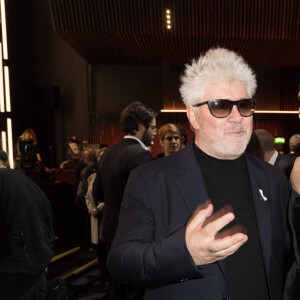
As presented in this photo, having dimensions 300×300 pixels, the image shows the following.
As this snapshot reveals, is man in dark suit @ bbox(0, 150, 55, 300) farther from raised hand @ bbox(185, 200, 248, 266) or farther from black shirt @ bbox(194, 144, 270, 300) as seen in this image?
raised hand @ bbox(185, 200, 248, 266)

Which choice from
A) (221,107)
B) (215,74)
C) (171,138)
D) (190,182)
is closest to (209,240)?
(190,182)

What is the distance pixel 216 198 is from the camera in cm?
132

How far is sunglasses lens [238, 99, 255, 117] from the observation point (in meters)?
1.36

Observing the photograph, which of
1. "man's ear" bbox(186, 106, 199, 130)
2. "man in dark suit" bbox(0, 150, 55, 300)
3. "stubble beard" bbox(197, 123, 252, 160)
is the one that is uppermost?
"man's ear" bbox(186, 106, 199, 130)

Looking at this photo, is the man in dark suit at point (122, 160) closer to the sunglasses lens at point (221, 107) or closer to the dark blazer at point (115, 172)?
the dark blazer at point (115, 172)

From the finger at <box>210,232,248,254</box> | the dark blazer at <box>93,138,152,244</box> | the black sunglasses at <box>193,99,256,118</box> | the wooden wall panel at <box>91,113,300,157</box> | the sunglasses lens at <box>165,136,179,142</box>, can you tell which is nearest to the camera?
the finger at <box>210,232,248,254</box>

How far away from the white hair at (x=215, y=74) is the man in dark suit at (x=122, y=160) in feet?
4.30

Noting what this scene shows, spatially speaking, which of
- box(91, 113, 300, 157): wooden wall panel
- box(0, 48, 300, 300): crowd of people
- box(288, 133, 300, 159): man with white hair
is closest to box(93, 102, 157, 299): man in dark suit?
box(0, 48, 300, 300): crowd of people

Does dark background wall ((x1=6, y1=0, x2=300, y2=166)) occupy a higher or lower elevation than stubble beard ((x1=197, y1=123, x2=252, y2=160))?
higher

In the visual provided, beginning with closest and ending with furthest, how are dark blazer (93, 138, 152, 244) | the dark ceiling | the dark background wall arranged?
1. dark blazer (93, 138, 152, 244)
2. the dark ceiling
3. the dark background wall

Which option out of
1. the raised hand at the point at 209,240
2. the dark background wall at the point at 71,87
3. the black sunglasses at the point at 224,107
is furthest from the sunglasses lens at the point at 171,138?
the dark background wall at the point at 71,87

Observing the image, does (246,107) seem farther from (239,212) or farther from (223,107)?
(239,212)

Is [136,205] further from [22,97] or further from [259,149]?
[22,97]

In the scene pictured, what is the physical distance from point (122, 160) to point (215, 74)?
4.93 feet
